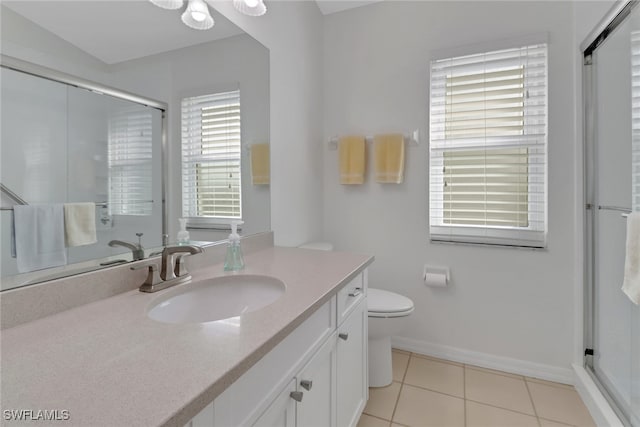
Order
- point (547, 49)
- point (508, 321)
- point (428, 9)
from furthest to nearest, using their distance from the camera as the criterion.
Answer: point (428, 9) → point (508, 321) → point (547, 49)

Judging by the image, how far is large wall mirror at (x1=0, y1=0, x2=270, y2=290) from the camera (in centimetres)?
73

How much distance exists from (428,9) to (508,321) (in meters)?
2.16

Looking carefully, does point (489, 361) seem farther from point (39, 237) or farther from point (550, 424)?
point (39, 237)

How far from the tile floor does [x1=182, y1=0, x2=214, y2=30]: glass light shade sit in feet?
→ 6.49

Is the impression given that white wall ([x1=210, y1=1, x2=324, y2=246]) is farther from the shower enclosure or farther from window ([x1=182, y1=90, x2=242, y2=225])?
the shower enclosure

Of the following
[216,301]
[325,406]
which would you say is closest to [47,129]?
[216,301]

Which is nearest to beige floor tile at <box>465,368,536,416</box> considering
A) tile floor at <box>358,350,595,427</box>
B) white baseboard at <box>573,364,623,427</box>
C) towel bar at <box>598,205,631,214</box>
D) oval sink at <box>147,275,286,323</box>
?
tile floor at <box>358,350,595,427</box>

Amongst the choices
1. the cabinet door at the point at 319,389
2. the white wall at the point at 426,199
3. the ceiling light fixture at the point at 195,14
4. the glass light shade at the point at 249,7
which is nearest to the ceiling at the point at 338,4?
the white wall at the point at 426,199

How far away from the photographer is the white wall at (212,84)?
106 centimetres

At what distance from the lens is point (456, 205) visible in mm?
2066

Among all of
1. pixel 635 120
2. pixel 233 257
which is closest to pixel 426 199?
pixel 635 120

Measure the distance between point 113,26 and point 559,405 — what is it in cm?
264

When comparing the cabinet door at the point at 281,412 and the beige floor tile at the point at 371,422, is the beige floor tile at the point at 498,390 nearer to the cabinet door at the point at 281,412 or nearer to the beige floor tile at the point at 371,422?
the beige floor tile at the point at 371,422

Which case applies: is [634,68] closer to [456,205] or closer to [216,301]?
[456,205]
